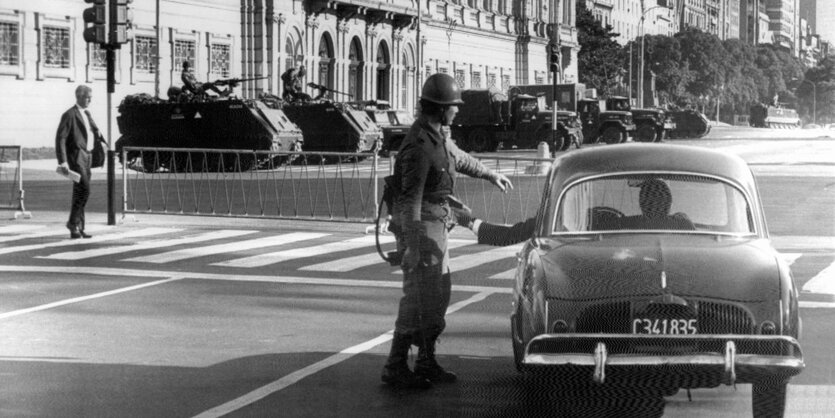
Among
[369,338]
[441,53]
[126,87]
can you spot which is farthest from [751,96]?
[369,338]

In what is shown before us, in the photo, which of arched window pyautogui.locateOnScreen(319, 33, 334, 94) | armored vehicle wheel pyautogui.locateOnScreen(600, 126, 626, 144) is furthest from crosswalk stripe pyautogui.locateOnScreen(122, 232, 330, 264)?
armored vehicle wheel pyautogui.locateOnScreen(600, 126, 626, 144)

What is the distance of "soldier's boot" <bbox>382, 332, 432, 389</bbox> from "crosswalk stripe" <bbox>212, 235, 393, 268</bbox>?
7.19 metres

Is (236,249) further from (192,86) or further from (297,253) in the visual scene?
(192,86)

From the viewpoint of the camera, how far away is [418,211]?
8367 mm

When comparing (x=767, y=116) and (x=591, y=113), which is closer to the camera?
(x=591, y=113)

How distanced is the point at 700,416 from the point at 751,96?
149 metres

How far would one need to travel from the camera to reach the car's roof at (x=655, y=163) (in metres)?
8.12

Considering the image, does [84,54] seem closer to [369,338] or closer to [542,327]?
[369,338]

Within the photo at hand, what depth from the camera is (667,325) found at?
281 inches

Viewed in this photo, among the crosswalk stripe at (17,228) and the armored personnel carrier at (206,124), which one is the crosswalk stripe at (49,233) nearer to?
the crosswalk stripe at (17,228)

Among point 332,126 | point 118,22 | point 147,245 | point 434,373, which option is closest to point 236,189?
point 118,22

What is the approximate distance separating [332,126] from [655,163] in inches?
1476

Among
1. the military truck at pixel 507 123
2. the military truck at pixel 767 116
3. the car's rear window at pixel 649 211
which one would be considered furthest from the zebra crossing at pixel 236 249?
the military truck at pixel 767 116

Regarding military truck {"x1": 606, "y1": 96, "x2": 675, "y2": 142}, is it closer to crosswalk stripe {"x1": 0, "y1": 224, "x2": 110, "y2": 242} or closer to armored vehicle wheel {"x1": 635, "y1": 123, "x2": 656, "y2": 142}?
armored vehicle wheel {"x1": 635, "y1": 123, "x2": 656, "y2": 142}
